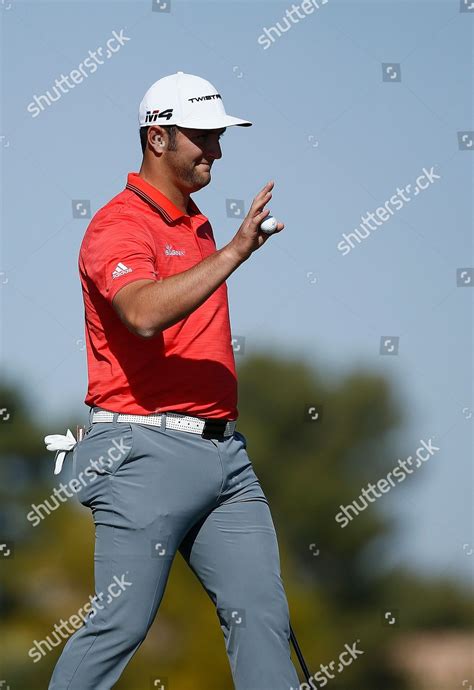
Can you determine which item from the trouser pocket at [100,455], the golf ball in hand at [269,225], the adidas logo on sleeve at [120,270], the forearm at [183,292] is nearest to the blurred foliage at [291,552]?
the trouser pocket at [100,455]

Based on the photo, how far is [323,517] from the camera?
3525 centimetres

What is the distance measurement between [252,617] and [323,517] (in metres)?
31.6

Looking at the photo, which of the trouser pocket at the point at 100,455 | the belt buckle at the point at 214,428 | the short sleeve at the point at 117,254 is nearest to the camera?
the short sleeve at the point at 117,254

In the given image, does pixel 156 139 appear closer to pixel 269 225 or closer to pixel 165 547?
pixel 269 225

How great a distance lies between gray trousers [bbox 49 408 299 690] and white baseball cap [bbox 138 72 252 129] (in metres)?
1.01

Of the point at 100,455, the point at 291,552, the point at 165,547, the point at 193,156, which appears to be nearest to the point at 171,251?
the point at 193,156

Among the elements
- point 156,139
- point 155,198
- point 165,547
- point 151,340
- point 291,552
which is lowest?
point 291,552

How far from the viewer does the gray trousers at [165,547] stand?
381cm

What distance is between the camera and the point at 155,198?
13.6ft

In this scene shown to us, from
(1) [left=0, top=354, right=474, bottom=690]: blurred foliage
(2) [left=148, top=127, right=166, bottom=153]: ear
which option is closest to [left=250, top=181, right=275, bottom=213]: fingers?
(2) [left=148, top=127, right=166, bottom=153]: ear

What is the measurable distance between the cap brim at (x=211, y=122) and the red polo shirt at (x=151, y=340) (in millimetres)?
257

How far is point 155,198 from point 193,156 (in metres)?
0.19

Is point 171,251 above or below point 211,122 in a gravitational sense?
below

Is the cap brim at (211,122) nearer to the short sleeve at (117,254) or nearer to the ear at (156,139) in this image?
the ear at (156,139)
